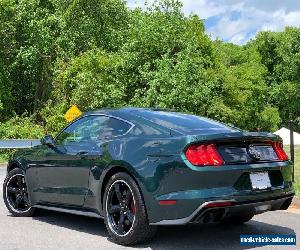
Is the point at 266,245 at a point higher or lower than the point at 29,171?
lower

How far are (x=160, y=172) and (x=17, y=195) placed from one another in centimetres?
310

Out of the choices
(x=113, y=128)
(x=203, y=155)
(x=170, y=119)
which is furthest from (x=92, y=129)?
(x=203, y=155)

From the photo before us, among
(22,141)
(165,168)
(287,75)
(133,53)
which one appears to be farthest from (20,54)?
(287,75)

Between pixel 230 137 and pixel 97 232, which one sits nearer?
pixel 230 137

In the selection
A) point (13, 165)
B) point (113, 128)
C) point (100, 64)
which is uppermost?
point (100, 64)

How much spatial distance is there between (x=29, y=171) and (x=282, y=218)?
136 inches

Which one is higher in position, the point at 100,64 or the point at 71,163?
the point at 100,64

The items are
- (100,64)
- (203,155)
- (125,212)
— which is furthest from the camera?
(100,64)

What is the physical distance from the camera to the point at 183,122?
6180 millimetres

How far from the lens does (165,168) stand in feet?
17.6

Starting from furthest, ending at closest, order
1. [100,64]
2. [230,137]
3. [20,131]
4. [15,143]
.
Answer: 1. [100,64]
2. [20,131]
3. [15,143]
4. [230,137]

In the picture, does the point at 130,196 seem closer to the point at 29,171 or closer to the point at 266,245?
the point at 266,245

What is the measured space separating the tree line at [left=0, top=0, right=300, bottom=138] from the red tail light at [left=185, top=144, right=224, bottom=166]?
2475 cm

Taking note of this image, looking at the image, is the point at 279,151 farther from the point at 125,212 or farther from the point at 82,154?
the point at 82,154
